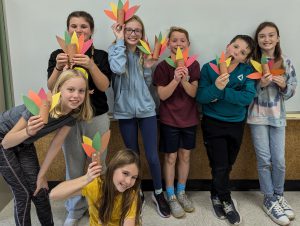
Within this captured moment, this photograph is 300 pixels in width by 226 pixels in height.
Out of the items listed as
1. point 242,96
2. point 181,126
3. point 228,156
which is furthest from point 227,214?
point 242,96

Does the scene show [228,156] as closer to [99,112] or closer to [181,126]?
[181,126]

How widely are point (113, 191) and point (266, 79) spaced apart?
3.62 feet

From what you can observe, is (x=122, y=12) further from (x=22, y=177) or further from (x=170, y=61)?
(x=22, y=177)

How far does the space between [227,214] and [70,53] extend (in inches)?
53.4

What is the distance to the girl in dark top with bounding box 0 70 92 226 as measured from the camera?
1526 mm

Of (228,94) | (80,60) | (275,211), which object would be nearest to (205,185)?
(275,211)

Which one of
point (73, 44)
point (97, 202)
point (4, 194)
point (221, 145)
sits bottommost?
point (4, 194)

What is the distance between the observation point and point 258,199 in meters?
2.29

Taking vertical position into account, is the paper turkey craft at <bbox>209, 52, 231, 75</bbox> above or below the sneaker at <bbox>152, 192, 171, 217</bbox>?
above

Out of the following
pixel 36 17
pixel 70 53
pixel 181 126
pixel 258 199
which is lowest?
pixel 258 199

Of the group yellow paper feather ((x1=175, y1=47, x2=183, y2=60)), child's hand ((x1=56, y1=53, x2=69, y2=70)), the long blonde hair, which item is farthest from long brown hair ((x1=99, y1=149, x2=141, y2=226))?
yellow paper feather ((x1=175, y1=47, x2=183, y2=60))

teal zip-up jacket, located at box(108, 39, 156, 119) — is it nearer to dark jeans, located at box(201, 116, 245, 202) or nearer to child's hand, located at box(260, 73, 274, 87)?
dark jeans, located at box(201, 116, 245, 202)

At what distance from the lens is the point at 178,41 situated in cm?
197

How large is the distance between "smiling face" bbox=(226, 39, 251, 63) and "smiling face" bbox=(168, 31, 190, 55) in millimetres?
281
